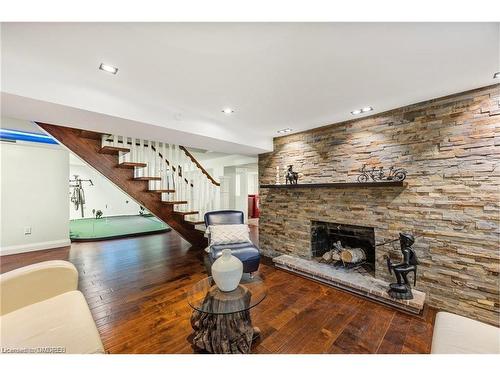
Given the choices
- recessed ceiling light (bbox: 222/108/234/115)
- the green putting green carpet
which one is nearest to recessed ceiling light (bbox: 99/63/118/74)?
recessed ceiling light (bbox: 222/108/234/115)

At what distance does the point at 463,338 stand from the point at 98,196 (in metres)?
9.88

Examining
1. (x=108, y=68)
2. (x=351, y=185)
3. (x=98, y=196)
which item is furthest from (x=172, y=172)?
(x=98, y=196)

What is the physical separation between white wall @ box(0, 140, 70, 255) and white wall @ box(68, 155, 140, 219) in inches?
104

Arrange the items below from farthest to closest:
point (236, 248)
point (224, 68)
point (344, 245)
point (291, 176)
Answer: point (291, 176) → point (344, 245) → point (236, 248) → point (224, 68)

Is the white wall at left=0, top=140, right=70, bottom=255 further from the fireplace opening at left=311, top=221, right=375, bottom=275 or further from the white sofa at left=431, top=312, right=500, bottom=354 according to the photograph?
the white sofa at left=431, top=312, right=500, bottom=354

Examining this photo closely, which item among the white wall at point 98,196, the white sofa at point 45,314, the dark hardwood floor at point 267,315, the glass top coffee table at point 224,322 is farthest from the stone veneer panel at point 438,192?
the white wall at point 98,196

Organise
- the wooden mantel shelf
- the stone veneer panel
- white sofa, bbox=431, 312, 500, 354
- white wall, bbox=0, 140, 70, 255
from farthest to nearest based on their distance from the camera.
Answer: white wall, bbox=0, 140, 70, 255
the wooden mantel shelf
the stone veneer panel
white sofa, bbox=431, 312, 500, 354

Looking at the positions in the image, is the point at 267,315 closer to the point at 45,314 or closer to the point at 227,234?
the point at 227,234

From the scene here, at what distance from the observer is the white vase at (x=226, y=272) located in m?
1.75

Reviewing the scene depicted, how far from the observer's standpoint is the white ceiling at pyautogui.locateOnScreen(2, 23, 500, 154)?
53.9 inches

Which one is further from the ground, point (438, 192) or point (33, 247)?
point (438, 192)

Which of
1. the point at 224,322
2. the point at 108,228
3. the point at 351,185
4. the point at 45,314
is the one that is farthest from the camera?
the point at 108,228

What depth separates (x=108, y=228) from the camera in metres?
6.58
